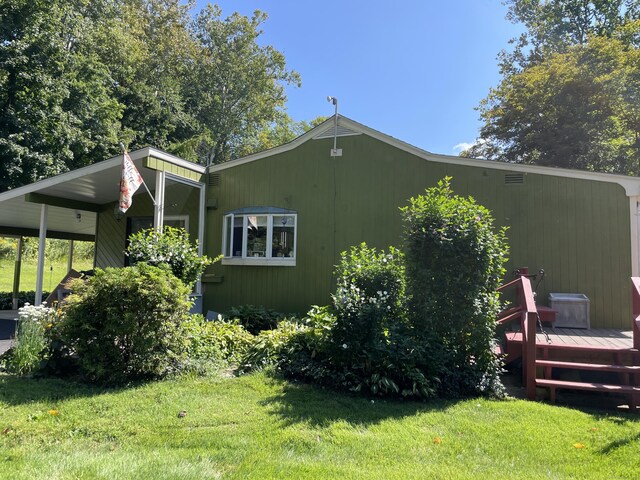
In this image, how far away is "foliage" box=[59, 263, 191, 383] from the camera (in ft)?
15.2

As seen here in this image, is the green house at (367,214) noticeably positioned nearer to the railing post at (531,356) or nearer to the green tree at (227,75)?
the railing post at (531,356)

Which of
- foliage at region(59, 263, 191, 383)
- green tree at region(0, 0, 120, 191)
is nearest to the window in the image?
foliage at region(59, 263, 191, 383)

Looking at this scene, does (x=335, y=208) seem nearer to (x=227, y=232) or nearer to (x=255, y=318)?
(x=227, y=232)

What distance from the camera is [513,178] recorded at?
25.4 feet

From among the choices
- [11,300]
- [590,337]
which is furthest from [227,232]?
[11,300]

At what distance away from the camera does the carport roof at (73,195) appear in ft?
26.7

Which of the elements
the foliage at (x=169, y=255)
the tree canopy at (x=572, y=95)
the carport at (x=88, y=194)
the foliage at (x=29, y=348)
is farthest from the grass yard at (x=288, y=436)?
the tree canopy at (x=572, y=95)

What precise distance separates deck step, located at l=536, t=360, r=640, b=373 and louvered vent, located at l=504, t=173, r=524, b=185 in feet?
12.6

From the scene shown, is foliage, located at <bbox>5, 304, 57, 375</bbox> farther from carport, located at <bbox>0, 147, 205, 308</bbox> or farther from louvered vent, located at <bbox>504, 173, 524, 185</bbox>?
louvered vent, located at <bbox>504, 173, 524, 185</bbox>

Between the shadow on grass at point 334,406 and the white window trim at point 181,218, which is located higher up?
the white window trim at point 181,218

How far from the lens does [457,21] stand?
13477 millimetres

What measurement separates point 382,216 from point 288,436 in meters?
5.74

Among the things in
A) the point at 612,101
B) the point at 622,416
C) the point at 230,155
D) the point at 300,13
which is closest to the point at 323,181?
the point at 622,416

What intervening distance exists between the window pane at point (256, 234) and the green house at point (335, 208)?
2 cm
